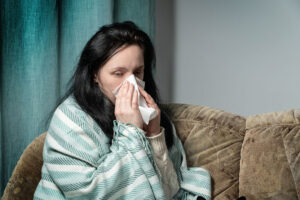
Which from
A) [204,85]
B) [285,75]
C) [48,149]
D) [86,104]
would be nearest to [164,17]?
[204,85]

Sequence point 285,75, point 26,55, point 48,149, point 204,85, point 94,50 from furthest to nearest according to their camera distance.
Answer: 1. point 204,85
2. point 285,75
3. point 26,55
4. point 94,50
5. point 48,149

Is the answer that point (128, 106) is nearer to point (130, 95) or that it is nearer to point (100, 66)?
point (130, 95)

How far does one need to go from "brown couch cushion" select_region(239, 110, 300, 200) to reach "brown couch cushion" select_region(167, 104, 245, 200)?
0.04 meters

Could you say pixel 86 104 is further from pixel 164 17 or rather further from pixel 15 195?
pixel 164 17

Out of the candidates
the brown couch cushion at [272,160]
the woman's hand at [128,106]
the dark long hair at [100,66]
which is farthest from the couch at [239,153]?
the woman's hand at [128,106]

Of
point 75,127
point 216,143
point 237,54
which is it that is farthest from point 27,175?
point 237,54

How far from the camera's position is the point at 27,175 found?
117cm

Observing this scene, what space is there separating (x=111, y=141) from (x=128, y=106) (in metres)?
0.15

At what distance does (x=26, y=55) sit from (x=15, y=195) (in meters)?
0.51

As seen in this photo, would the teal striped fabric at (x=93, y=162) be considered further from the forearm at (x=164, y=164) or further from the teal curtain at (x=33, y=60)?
the teal curtain at (x=33, y=60)

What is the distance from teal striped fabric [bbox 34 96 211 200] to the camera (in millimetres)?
977

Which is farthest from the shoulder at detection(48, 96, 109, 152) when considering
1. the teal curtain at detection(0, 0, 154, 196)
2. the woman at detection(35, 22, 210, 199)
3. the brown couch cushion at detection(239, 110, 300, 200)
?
the brown couch cushion at detection(239, 110, 300, 200)

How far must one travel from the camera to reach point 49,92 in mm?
1357

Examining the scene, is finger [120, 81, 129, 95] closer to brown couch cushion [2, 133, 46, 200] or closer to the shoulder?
the shoulder
